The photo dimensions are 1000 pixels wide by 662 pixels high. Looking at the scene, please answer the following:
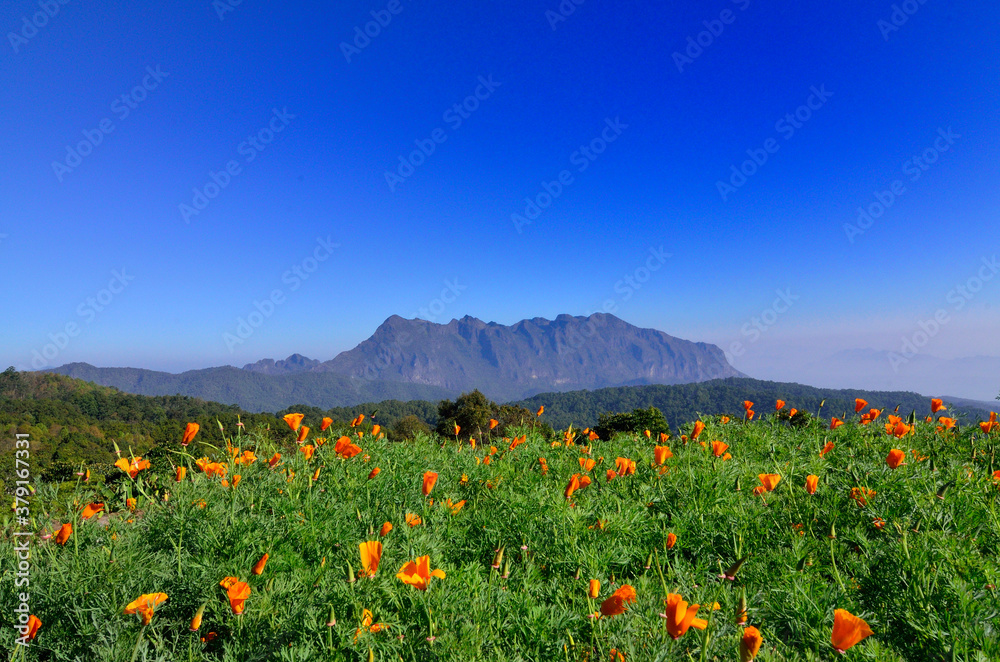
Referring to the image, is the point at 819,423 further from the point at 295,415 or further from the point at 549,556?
the point at 295,415

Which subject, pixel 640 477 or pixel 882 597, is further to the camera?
pixel 640 477

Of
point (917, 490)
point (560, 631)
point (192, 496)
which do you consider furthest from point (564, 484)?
point (192, 496)

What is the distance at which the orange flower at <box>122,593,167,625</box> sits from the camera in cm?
177

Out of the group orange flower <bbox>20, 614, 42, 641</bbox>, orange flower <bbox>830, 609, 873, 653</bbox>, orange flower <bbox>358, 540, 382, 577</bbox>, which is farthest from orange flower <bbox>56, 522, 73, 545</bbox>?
orange flower <bbox>830, 609, 873, 653</bbox>

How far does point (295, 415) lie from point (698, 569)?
3029 mm

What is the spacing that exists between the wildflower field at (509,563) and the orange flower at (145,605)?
0.02 m

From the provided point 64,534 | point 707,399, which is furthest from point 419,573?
point 707,399

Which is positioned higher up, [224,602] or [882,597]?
[224,602]

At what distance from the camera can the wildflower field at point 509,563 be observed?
1952 millimetres

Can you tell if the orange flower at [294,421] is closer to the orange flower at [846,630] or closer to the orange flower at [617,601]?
the orange flower at [617,601]

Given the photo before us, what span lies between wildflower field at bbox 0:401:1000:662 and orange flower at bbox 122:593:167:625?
2 cm

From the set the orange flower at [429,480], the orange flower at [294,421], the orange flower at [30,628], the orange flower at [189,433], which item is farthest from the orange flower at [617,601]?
the orange flower at [189,433]

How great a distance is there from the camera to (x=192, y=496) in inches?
117

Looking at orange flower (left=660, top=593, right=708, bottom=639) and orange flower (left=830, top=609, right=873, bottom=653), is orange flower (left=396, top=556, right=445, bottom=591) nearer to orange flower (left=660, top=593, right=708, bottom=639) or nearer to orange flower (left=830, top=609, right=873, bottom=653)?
orange flower (left=660, top=593, right=708, bottom=639)
